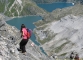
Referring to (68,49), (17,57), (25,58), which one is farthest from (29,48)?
(68,49)

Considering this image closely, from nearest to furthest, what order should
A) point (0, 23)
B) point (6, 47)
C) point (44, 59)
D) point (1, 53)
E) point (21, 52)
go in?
point (1, 53), point (6, 47), point (21, 52), point (44, 59), point (0, 23)

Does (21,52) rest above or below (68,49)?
below

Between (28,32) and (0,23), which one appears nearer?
(28,32)

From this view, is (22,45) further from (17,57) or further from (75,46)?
(75,46)

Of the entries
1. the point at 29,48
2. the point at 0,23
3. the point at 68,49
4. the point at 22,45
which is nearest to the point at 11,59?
the point at 22,45

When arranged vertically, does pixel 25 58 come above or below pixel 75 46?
below

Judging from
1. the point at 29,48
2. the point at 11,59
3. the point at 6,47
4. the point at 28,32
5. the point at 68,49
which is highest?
the point at 68,49

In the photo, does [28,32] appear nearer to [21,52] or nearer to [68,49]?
[21,52]

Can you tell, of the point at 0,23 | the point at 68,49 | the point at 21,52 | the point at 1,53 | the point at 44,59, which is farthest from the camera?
the point at 68,49

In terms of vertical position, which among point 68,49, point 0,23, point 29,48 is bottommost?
point 29,48
